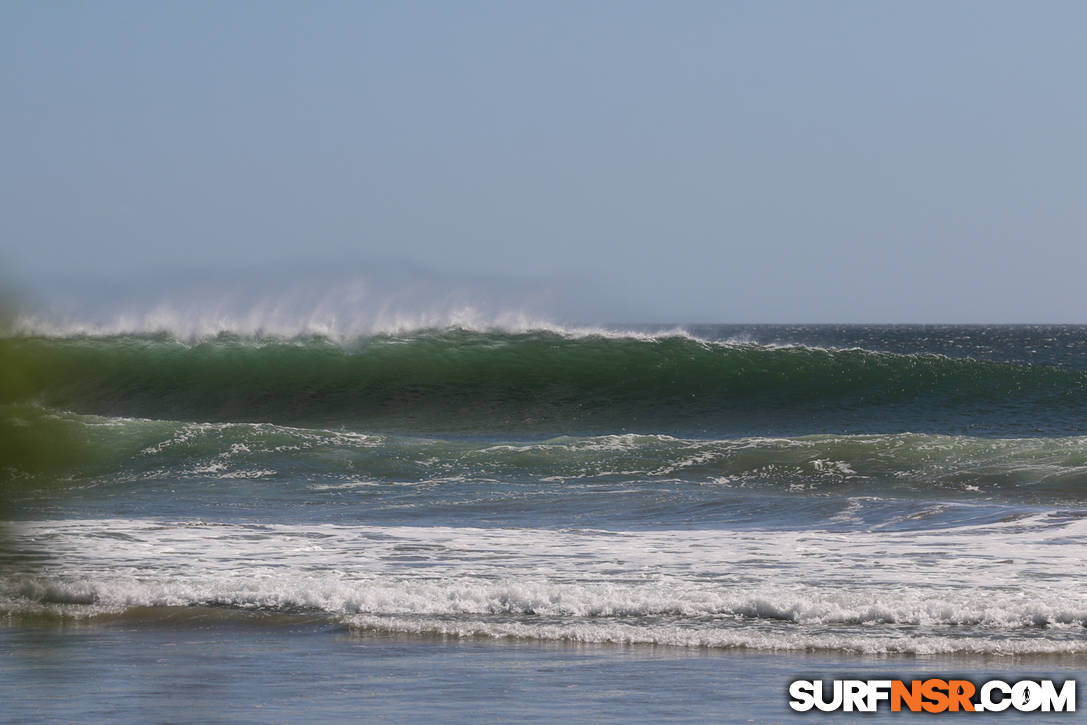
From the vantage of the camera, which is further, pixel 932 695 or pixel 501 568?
pixel 501 568

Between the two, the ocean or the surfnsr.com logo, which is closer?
the ocean

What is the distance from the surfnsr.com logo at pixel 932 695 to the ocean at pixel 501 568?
0.13 meters

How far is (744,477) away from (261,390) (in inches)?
559

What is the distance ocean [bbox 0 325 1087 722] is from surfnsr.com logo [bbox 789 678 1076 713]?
13cm

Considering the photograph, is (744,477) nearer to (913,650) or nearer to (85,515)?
(85,515)

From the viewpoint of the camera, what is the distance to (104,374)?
24984mm

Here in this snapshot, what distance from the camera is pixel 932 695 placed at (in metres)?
4.89

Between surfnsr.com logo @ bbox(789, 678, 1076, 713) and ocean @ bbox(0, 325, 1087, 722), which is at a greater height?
ocean @ bbox(0, 325, 1087, 722)

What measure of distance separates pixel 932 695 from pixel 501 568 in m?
3.47

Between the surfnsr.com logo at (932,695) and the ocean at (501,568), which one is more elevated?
the ocean at (501,568)

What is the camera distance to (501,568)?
25.7 ft

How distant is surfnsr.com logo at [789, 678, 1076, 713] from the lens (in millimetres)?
4684

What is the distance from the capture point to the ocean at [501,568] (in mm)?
4559

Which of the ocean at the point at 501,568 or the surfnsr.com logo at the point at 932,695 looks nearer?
the ocean at the point at 501,568
